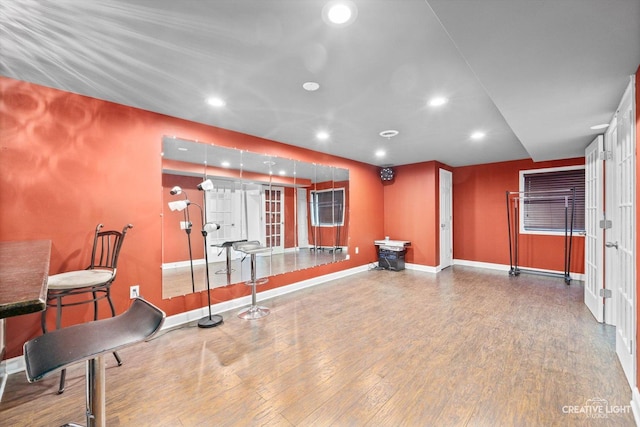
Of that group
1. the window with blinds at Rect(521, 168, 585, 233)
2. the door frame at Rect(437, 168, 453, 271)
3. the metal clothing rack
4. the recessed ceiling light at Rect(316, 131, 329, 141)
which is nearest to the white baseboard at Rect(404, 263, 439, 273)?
the door frame at Rect(437, 168, 453, 271)

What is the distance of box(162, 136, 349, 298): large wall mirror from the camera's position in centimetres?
Answer: 302

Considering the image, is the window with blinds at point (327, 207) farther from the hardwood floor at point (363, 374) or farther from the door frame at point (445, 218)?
the door frame at point (445, 218)

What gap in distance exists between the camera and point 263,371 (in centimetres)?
211

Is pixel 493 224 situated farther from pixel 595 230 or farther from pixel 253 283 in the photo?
pixel 253 283

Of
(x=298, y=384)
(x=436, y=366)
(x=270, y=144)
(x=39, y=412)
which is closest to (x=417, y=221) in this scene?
(x=270, y=144)

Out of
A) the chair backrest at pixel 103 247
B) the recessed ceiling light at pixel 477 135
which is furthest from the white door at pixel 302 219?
the recessed ceiling light at pixel 477 135

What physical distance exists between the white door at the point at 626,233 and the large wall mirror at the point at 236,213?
3.33m

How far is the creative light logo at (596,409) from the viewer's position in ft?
5.45

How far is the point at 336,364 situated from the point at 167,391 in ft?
4.09

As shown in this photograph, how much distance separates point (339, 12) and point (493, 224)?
575 cm

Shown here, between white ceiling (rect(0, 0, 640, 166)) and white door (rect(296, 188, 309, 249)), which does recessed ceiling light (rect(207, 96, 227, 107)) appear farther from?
white door (rect(296, 188, 309, 249))

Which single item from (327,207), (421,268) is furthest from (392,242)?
(327,207)

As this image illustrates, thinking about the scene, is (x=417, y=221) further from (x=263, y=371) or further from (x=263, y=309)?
(x=263, y=371)

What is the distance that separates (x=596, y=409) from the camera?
170 cm
